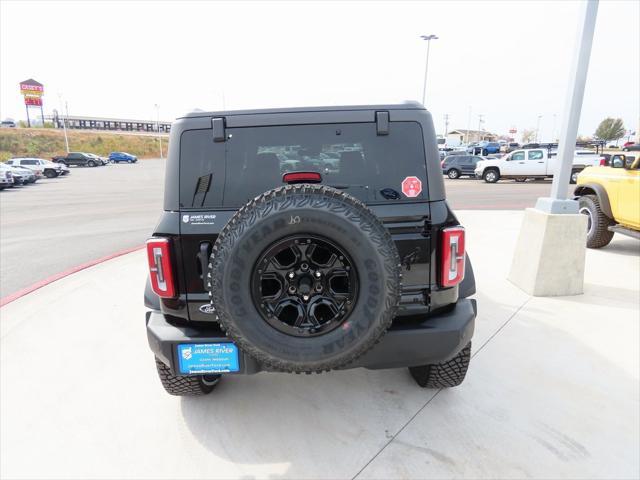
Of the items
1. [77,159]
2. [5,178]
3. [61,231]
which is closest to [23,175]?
[5,178]

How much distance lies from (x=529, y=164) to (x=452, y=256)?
21.1 metres

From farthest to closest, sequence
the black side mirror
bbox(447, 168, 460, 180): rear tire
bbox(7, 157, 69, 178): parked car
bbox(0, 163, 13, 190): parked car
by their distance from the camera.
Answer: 1. bbox(7, 157, 69, 178): parked car
2. bbox(447, 168, 460, 180): rear tire
3. bbox(0, 163, 13, 190): parked car
4. the black side mirror

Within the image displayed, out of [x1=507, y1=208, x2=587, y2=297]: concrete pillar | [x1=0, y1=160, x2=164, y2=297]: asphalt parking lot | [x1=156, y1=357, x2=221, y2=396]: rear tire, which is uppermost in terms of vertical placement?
[x1=507, y1=208, x2=587, y2=297]: concrete pillar

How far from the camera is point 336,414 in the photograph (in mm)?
2623

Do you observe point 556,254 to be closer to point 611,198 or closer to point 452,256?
point 611,198

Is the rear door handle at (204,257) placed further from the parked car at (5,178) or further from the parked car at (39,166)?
the parked car at (39,166)

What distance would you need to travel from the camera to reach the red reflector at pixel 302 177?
224cm

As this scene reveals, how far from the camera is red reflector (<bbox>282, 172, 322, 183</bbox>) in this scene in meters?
2.24

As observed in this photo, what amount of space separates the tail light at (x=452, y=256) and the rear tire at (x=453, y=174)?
2364cm

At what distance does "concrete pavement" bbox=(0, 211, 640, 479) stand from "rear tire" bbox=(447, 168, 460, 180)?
21563 mm

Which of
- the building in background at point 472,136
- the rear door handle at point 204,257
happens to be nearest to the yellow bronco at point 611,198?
the rear door handle at point 204,257

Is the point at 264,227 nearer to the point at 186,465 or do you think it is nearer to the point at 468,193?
the point at 186,465

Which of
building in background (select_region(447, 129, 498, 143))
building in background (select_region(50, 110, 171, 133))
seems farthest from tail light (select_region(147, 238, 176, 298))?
building in background (select_region(447, 129, 498, 143))

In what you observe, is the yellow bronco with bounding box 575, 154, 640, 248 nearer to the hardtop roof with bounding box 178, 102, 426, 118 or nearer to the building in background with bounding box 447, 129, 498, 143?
the hardtop roof with bounding box 178, 102, 426, 118
